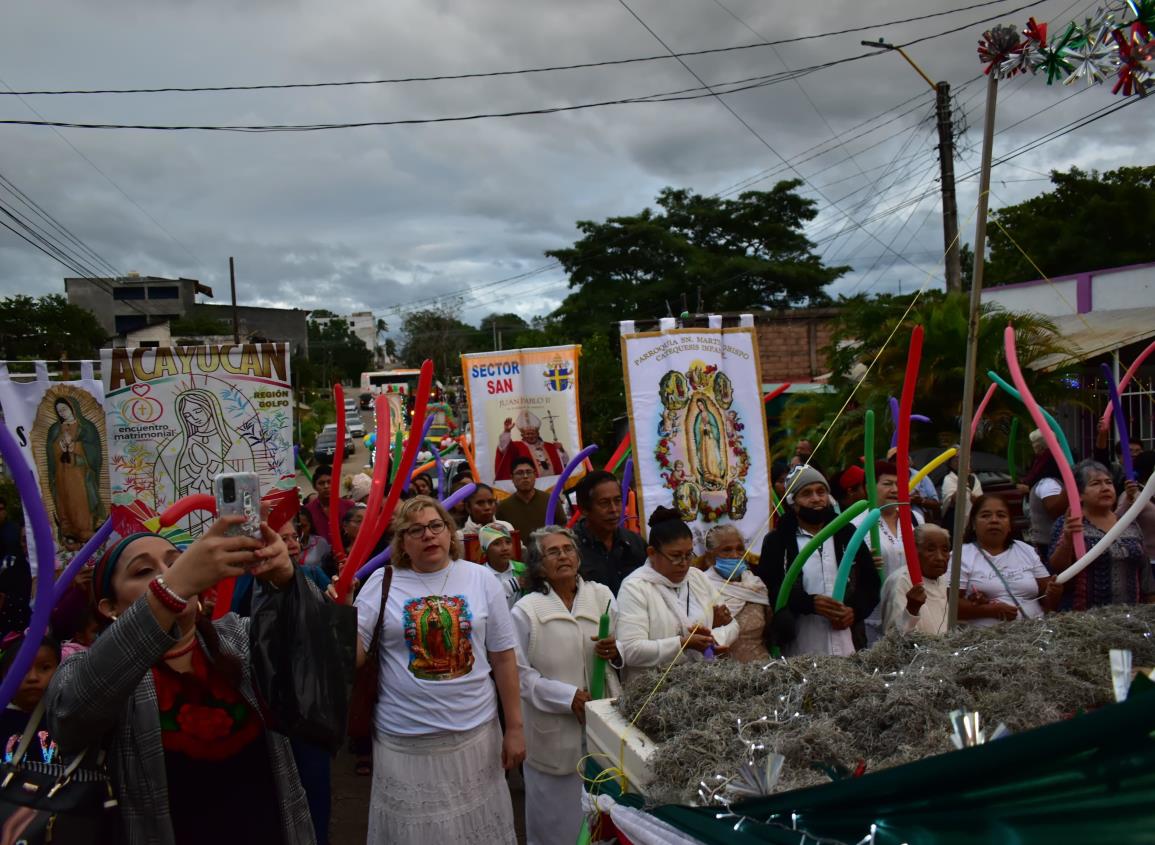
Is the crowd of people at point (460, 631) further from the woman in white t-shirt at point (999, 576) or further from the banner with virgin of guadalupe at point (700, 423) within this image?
the banner with virgin of guadalupe at point (700, 423)

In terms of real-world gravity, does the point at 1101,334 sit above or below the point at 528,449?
above

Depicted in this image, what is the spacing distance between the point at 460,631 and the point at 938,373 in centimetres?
1000

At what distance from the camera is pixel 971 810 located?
145 centimetres

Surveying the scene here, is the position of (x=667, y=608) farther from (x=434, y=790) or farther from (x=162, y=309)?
(x=162, y=309)

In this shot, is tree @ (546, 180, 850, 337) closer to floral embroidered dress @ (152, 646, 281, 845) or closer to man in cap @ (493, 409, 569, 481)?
man in cap @ (493, 409, 569, 481)

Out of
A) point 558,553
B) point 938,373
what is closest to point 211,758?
point 558,553

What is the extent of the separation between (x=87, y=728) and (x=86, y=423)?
15.4 feet

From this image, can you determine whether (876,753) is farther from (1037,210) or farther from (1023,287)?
(1037,210)

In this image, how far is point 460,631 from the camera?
334 cm

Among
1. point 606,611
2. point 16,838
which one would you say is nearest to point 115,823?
point 16,838

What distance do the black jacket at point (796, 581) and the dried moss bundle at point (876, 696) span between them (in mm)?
1375

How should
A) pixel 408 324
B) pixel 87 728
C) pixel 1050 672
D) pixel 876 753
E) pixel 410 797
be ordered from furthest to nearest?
pixel 408 324, pixel 410 797, pixel 1050 672, pixel 876 753, pixel 87 728

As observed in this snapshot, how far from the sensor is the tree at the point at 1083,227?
83.7 ft

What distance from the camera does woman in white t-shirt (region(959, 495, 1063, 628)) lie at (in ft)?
13.8
